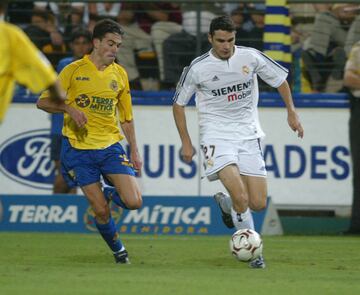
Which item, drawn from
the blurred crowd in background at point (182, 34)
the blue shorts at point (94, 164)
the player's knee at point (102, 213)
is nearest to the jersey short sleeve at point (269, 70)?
the blue shorts at point (94, 164)

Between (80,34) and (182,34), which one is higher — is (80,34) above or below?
above

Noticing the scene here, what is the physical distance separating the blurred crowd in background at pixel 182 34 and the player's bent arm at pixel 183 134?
15.2 feet

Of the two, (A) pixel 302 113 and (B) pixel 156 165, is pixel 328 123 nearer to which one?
(A) pixel 302 113

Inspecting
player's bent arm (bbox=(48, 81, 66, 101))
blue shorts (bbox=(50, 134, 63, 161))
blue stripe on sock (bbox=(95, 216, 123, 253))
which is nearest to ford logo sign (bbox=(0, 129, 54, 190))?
blue shorts (bbox=(50, 134, 63, 161))

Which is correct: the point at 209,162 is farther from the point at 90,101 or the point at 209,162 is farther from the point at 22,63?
the point at 22,63

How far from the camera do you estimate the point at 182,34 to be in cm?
1598

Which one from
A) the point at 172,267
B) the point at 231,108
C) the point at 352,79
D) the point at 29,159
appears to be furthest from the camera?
the point at 29,159

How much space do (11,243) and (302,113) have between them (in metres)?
4.59

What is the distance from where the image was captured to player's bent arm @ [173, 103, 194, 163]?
11203mm

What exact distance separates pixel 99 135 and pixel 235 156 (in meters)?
1.35

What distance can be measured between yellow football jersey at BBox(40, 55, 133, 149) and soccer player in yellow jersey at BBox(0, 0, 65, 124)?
2.76m

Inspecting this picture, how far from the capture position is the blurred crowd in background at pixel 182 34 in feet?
52.1

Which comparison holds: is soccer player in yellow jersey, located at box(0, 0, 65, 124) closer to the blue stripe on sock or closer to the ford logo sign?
the blue stripe on sock

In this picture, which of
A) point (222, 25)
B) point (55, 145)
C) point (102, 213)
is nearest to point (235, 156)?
point (222, 25)
